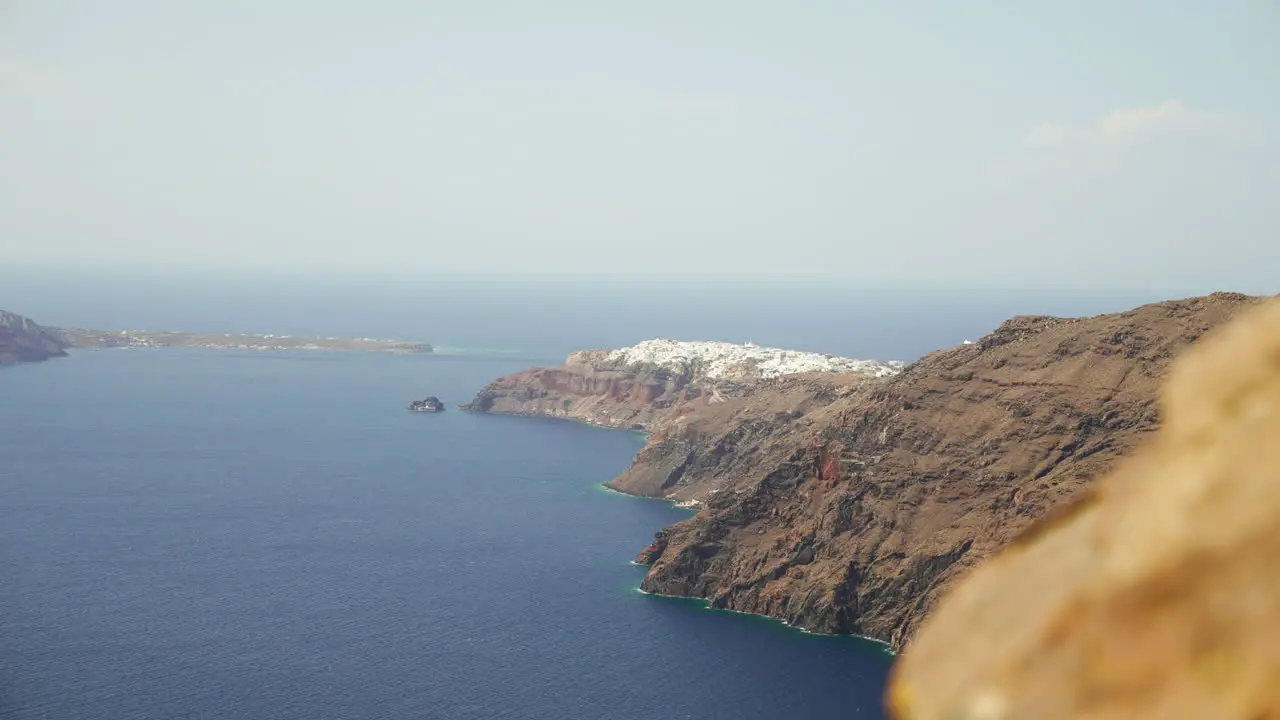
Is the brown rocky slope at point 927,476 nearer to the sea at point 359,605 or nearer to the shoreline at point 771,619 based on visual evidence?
the shoreline at point 771,619

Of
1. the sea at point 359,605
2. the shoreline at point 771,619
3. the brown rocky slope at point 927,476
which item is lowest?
the shoreline at point 771,619

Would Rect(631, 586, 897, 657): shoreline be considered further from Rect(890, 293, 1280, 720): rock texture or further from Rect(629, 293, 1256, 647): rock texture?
Rect(890, 293, 1280, 720): rock texture

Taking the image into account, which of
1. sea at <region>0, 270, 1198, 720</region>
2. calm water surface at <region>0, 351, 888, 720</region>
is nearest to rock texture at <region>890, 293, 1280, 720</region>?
sea at <region>0, 270, 1198, 720</region>

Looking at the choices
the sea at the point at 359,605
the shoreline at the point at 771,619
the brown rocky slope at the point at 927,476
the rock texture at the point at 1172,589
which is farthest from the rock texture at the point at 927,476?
the rock texture at the point at 1172,589

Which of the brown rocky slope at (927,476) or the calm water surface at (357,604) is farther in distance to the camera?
the brown rocky slope at (927,476)

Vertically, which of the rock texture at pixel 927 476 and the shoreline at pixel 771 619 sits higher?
the rock texture at pixel 927 476

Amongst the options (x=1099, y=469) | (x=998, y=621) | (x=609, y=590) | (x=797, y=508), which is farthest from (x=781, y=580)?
(x=998, y=621)

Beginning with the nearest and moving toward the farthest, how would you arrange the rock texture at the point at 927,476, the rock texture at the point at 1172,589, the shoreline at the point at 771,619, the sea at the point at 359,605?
the rock texture at the point at 1172,589 → the sea at the point at 359,605 → the rock texture at the point at 927,476 → the shoreline at the point at 771,619
